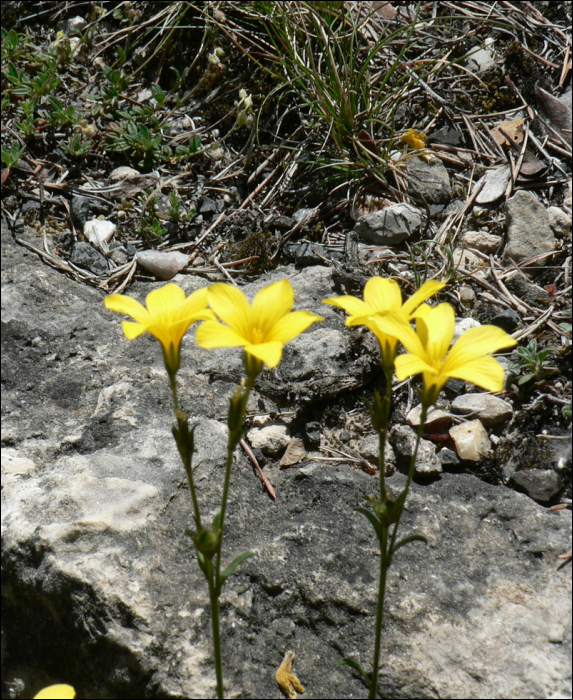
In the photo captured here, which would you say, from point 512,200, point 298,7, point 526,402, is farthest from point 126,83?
point 526,402

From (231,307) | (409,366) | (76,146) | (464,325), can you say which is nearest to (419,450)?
(464,325)

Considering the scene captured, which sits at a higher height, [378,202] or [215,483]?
[378,202]

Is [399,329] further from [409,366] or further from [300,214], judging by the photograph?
[300,214]

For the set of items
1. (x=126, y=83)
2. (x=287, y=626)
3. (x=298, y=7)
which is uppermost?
(x=298, y=7)

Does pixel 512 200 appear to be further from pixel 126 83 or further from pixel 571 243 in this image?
pixel 126 83

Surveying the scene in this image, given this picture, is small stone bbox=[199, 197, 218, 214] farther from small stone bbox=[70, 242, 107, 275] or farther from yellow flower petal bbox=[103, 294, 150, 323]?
yellow flower petal bbox=[103, 294, 150, 323]

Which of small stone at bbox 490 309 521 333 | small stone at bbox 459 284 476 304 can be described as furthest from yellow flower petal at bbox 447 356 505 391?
small stone at bbox 459 284 476 304

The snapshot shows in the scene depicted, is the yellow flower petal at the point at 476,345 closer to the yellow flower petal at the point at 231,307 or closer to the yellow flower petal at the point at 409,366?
the yellow flower petal at the point at 409,366
